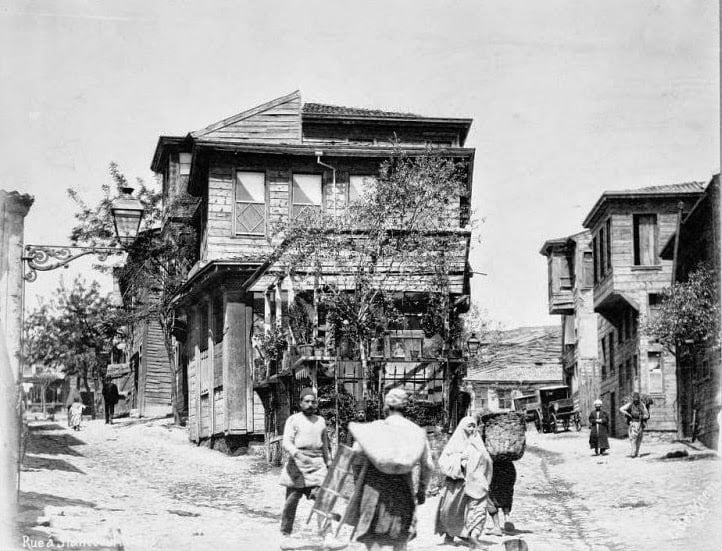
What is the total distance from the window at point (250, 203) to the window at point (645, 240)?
15697 mm

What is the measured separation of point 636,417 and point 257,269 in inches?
389

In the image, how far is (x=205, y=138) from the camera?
30.1 metres

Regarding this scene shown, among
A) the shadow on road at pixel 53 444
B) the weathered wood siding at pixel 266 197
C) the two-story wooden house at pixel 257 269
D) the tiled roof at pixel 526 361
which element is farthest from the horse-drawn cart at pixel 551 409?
the shadow on road at pixel 53 444

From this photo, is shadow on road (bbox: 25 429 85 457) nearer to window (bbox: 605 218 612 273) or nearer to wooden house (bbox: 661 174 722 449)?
wooden house (bbox: 661 174 722 449)

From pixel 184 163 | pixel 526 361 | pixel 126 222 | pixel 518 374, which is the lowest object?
pixel 518 374

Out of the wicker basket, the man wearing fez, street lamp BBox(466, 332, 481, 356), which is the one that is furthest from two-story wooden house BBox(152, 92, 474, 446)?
the man wearing fez

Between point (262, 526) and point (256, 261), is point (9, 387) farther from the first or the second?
point (256, 261)

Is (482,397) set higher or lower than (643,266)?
lower

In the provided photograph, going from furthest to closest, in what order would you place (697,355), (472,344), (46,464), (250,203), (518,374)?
1. (518,374)
2. (250,203)
3. (697,355)
4. (472,344)
5. (46,464)

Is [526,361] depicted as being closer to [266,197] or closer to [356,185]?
[356,185]

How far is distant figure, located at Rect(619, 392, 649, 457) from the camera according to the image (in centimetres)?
2597

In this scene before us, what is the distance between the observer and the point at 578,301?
50594 millimetres

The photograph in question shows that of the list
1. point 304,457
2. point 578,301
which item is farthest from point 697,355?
point 578,301

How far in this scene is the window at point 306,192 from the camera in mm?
28516
